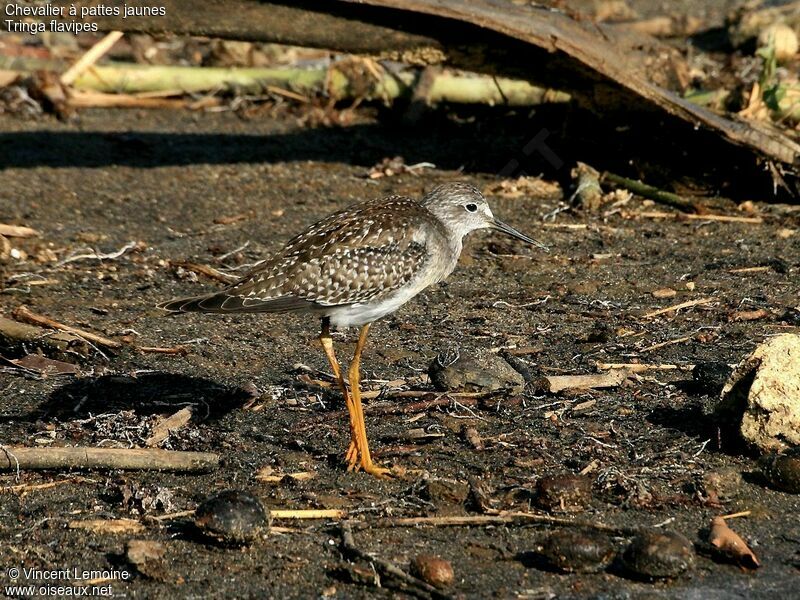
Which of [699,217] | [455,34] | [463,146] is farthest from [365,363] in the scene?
[463,146]

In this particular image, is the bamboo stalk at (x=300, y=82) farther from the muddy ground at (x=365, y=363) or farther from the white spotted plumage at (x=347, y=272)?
the white spotted plumage at (x=347, y=272)

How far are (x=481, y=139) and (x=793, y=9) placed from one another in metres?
3.93

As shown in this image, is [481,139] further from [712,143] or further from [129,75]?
[129,75]

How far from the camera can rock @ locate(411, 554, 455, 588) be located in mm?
4656

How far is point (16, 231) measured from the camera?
334 inches

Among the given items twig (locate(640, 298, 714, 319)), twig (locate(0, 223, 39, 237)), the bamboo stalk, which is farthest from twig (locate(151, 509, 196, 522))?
the bamboo stalk

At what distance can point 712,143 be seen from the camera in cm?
918

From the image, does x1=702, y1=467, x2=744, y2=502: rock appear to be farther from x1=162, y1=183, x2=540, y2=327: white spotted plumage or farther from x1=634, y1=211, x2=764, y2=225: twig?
x1=634, y1=211, x2=764, y2=225: twig

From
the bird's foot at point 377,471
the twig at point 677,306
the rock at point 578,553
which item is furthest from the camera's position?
the twig at point 677,306

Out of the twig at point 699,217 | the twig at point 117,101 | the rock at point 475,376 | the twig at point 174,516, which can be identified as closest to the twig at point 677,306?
the rock at point 475,376

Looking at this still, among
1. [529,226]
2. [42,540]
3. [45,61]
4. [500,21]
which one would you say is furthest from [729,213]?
[45,61]

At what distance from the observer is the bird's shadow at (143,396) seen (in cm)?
625

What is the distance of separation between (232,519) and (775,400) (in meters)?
2.54

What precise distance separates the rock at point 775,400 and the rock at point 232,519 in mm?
2306
